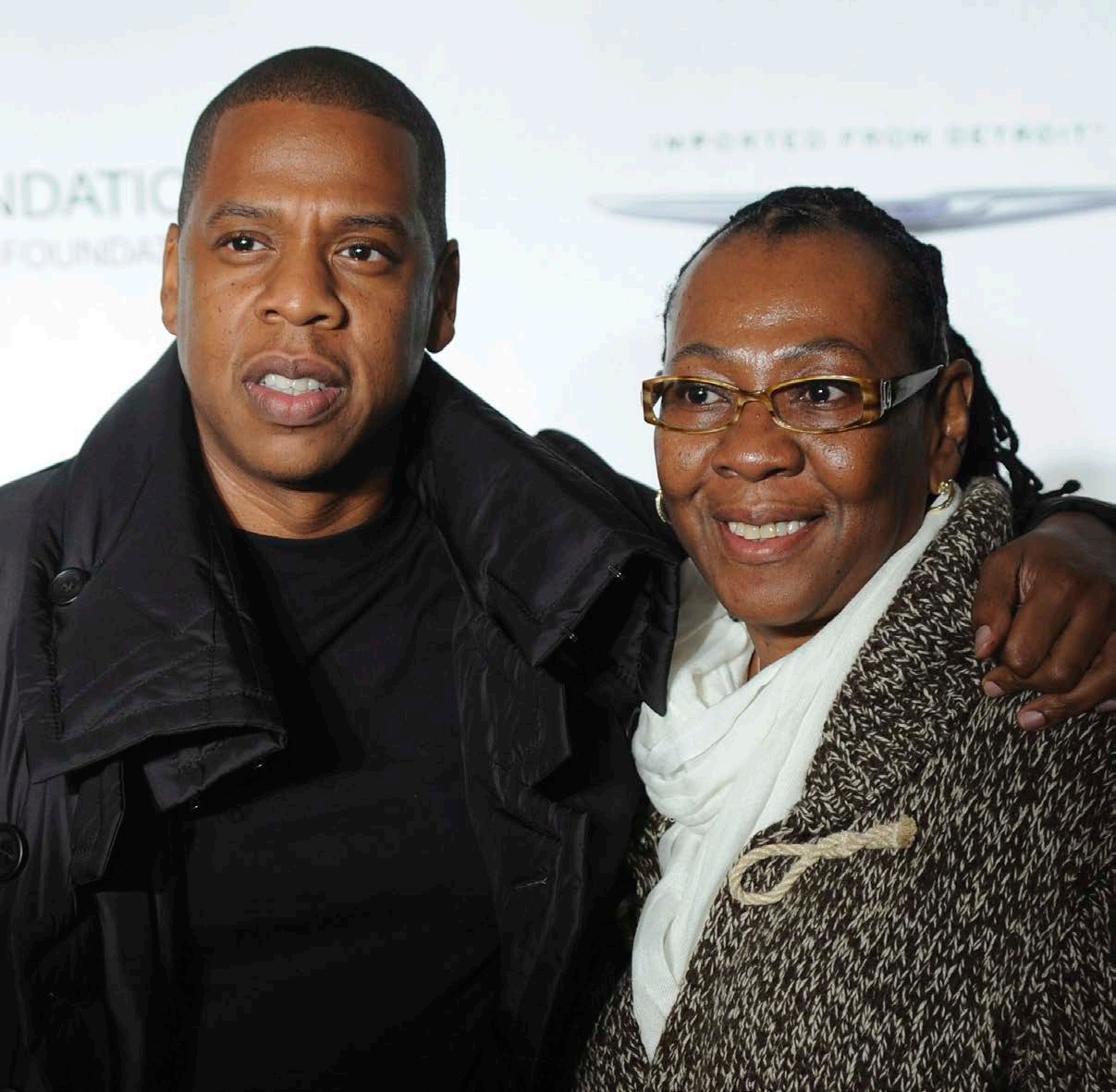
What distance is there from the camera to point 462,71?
272 cm

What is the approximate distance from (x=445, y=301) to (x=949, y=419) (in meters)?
0.66

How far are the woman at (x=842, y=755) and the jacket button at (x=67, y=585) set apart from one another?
0.61 metres

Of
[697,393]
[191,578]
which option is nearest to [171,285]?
[191,578]

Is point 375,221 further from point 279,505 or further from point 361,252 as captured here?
point 279,505

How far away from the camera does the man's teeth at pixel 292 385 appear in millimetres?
1697

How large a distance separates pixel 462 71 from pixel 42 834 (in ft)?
Result: 5.42

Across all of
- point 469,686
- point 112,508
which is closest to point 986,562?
point 469,686

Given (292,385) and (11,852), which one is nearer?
(11,852)

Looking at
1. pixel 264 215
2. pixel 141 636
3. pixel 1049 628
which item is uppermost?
pixel 264 215

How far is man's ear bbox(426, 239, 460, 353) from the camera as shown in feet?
6.29

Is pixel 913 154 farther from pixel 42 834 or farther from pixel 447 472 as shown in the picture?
pixel 42 834

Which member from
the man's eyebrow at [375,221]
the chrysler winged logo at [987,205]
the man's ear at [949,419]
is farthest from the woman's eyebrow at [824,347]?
the chrysler winged logo at [987,205]

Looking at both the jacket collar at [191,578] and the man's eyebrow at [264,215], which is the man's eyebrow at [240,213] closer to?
the man's eyebrow at [264,215]

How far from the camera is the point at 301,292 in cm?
168
